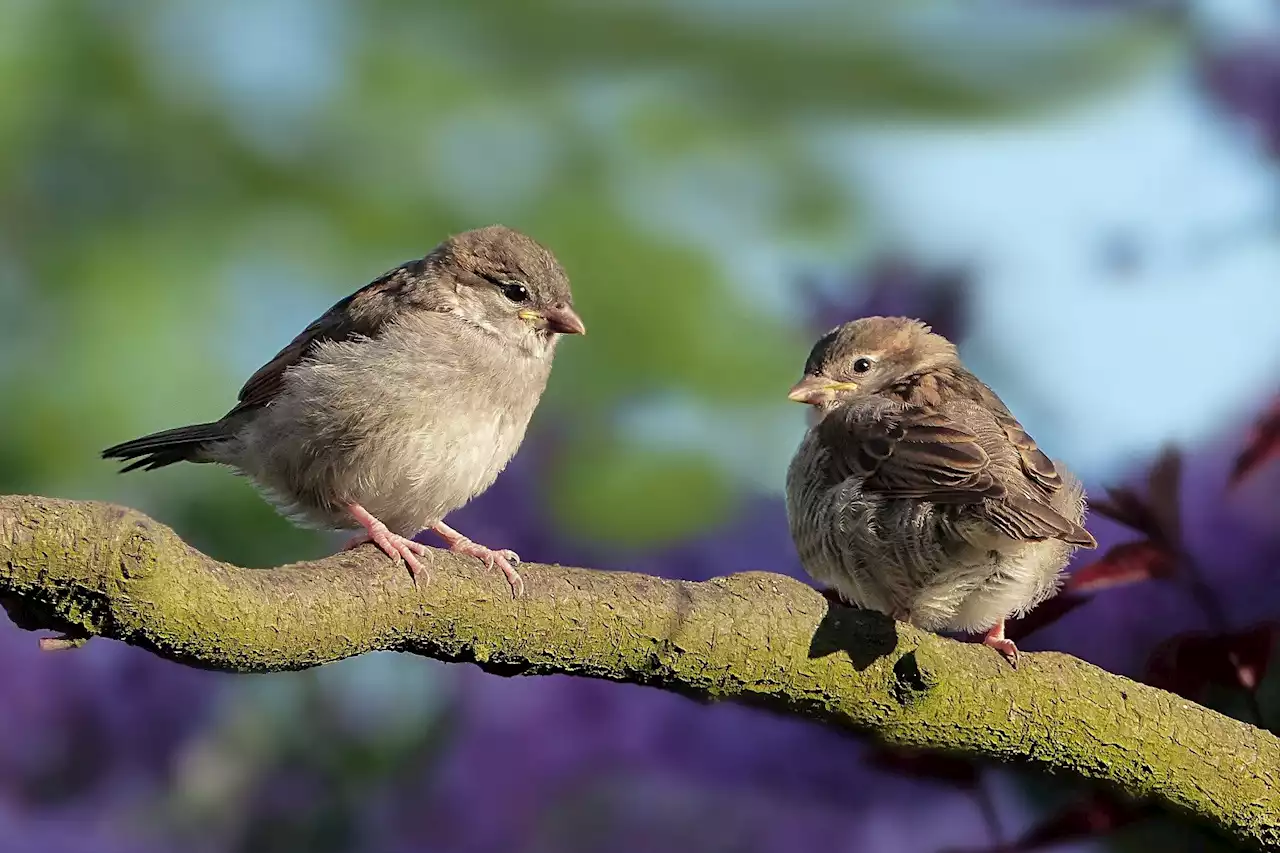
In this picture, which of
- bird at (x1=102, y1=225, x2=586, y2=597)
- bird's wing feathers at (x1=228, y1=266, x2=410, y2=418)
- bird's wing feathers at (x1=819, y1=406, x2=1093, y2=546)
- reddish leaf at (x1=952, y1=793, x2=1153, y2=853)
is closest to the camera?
reddish leaf at (x1=952, y1=793, x2=1153, y2=853)

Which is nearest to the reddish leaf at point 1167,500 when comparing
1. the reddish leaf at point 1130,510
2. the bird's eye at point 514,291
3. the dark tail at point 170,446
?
the reddish leaf at point 1130,510

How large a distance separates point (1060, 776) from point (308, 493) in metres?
1.50

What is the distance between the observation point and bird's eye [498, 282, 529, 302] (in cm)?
309

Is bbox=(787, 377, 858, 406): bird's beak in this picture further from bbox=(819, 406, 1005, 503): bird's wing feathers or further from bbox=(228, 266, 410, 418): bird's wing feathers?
bbox=(228, 266, 410, 418): bird's wing feathers

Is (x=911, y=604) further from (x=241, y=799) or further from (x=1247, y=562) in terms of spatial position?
(x=241, y=799)

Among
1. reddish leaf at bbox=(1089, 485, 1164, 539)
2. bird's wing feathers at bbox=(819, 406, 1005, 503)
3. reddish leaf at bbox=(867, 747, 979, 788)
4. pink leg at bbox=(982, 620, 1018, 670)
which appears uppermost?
bird's wing feathers at bbox=(819, 406, 1005, 503)

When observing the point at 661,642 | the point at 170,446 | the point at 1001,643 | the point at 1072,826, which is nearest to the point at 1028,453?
the point at 1001,643

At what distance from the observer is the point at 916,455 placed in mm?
2576

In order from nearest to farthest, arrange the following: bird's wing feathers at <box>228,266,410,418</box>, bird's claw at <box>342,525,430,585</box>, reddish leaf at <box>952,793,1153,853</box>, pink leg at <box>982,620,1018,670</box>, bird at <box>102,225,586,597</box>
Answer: bird's claw at <box>342,525,430,585</box>, reddish leaf at <box>952,793,1153,853</box>, pink leg at <box>982,620,1018,670</box>, bird at <box>102,225,586,597</box>, bird's wing feathers at <box>228,266,410,418</box>

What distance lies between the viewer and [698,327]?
349 cm

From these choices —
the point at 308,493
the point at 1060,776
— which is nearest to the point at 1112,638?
the point at 1060,776

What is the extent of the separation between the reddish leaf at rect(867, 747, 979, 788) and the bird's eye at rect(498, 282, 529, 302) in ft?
4.13

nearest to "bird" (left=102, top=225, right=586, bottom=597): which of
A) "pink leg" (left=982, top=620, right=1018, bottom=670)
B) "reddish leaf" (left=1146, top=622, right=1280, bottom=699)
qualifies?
"pink leg" (left=982, top=620, right=1018, bottom=670)

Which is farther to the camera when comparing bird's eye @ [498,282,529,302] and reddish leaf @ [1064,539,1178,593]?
bird's eye @ [498,282,529,302]
